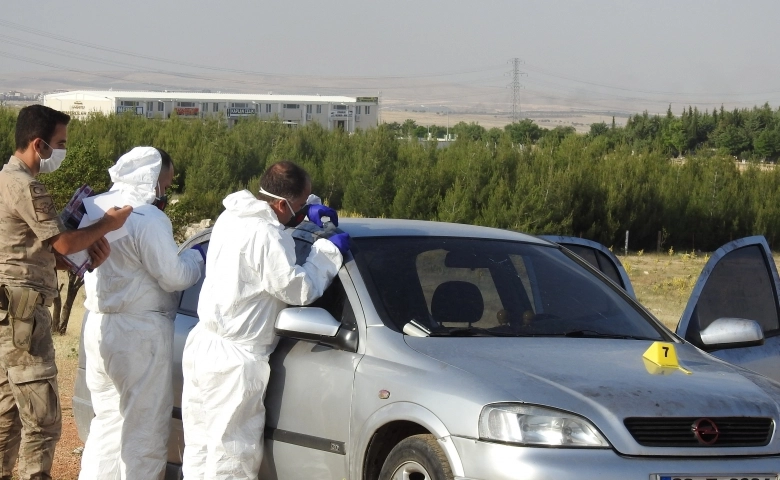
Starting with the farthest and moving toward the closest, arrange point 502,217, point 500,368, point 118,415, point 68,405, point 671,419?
point 502,217, point 68,405, point 118,415, point 500,368, point 671,419

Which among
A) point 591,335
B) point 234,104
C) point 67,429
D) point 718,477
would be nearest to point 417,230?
point 591,335

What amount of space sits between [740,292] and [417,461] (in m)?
2.55

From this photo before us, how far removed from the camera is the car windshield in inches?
172

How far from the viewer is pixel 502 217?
38.9 metres

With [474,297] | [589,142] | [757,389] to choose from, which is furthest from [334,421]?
[589,142]

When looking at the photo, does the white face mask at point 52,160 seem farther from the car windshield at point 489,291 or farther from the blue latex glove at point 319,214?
the car windshield at point 489,291

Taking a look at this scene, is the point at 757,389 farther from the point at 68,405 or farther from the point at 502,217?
the point at 502,217

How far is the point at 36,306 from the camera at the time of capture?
4641 mm

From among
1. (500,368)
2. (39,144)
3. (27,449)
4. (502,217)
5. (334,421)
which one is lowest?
(502,217)

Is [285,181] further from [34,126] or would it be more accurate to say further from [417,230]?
[34,126]

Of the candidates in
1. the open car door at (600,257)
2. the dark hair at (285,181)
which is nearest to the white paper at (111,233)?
the dark hair at (285,181)

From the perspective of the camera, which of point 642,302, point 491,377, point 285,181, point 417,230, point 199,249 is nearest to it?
point 491,377

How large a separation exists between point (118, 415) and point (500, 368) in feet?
6.79

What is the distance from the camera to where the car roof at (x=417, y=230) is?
191 inches
